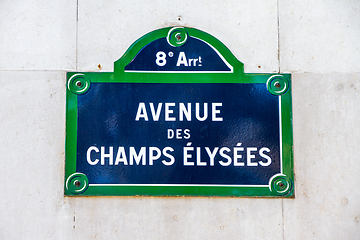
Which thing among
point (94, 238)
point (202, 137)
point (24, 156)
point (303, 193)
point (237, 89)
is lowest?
point (94, 238)

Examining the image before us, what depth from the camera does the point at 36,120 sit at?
8.42 ft

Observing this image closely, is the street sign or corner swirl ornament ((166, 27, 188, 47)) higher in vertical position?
corner swirl ornament ((166, 27, 188, 47))

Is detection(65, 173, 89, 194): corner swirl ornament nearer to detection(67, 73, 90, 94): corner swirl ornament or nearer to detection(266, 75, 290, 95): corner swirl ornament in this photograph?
detection(67, 73, 90, 94): corner swirl ornament

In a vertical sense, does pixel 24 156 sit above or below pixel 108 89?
below

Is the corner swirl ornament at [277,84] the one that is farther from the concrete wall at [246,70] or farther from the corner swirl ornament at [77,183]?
the corner swirl ornament at [77,183]

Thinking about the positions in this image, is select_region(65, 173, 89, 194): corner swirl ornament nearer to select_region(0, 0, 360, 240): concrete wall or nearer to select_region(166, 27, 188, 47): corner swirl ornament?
select_region(0, 0, 360, 240): concrete wall

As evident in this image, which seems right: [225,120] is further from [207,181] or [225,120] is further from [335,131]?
[335,131]

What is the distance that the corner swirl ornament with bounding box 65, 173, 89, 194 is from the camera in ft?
8.22

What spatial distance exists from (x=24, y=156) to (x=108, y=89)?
0.95 meters

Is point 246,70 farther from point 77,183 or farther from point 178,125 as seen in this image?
point 77,183

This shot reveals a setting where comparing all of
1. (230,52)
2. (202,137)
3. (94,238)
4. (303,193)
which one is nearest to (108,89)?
(202,137)

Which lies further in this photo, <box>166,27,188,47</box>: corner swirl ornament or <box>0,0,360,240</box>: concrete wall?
<box>166,27,188,47</box>: corner swirl ornament

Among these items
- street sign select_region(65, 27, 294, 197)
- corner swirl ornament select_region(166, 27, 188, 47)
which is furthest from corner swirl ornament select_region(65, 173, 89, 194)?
corner swirl ornament select_region(166, 27, 188, 47)

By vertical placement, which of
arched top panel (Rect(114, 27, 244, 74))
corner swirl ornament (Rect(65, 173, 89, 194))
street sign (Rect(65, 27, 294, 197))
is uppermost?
arched top panel (Rect(114, 27, 244, 74))
